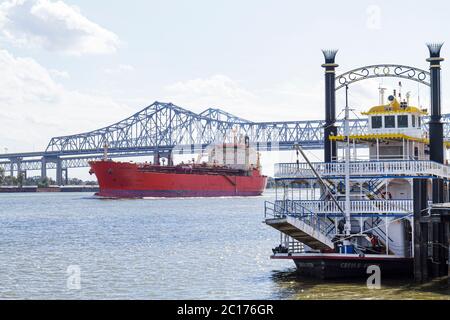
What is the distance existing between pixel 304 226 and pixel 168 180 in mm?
104153

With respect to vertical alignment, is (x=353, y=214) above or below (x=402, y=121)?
below

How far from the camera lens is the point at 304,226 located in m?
29.8

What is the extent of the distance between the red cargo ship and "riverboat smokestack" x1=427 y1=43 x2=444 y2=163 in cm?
9458

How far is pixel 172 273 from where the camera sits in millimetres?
35250

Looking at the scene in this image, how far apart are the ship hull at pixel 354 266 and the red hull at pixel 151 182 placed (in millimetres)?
97765

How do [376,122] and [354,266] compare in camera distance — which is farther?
[376,122]

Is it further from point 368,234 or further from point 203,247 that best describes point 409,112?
point 203,247

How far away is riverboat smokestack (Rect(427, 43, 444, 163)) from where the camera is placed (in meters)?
33.6

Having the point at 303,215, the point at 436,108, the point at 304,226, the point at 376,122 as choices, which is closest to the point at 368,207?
the point at 303,215

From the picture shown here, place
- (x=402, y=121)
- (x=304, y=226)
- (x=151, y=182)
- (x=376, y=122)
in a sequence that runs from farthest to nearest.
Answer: (x=151, y=182), (x=376, y=122), (x=402, y=121), (x=304, y=226)

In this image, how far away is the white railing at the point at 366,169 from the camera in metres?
30.5

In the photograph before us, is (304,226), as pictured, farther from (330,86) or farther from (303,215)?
(330,86)

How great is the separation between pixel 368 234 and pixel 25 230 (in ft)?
126
